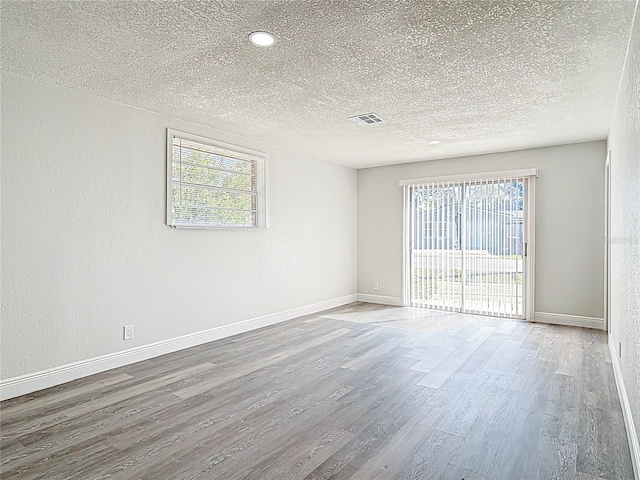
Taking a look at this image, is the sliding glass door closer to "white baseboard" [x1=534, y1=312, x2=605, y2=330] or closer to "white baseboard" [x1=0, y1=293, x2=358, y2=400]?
"white baseboard" [x1=534, y1=312, x2=605, y2=330]

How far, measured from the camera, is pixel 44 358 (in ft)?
10.3

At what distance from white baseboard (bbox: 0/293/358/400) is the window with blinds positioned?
123 centimetres

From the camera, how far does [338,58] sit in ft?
8.90

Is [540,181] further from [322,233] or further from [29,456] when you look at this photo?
[29,456]

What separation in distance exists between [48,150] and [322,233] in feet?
12.9

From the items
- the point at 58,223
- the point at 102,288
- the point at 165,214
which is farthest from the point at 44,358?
the point at 165,214

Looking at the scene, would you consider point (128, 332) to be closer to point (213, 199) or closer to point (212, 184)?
point (213, 199)

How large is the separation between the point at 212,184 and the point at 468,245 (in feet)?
12.6

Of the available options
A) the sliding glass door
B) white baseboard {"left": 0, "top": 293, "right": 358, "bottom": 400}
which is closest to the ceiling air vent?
the sliding glass door

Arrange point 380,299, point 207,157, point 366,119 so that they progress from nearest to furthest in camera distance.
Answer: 1. point 366,119
2. point 207,157
3. point 380,299

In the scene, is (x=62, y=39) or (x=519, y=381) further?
(x=519, y=381)

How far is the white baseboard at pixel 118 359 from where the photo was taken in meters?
2.99

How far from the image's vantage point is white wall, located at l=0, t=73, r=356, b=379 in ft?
9.85

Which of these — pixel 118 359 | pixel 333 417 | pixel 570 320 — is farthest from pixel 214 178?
pixel 570 320
